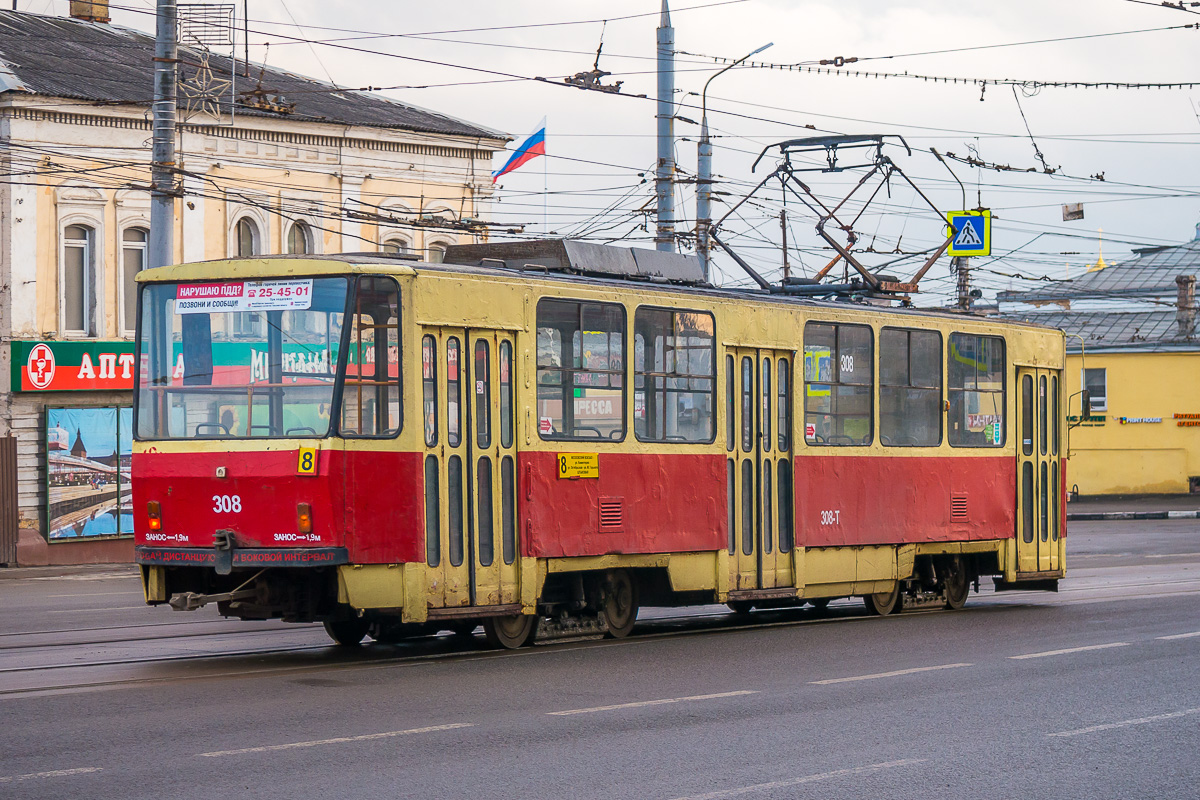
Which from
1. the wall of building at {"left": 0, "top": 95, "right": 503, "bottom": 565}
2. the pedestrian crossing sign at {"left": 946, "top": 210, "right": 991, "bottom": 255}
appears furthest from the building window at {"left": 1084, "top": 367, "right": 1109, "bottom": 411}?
the wall of building at {"left": 0, "top": 95, "right": 503, "bottom": 565}

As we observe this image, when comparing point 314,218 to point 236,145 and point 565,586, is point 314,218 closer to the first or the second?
point 236,145

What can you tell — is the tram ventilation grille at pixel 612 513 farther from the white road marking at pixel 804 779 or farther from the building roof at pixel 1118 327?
the building roof at pixel 1118 327

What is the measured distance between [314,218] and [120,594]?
13.8 meters

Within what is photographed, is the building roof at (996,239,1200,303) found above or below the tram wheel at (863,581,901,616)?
above

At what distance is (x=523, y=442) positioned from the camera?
13.0 meters

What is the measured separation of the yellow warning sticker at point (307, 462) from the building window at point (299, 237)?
71.4 ft

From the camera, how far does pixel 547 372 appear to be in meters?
13.3

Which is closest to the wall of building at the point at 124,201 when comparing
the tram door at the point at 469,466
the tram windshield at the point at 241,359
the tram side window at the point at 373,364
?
the tram door at the point at 469,466

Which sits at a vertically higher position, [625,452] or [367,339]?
[367,339]

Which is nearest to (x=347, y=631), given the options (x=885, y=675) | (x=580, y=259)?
(x=580, y=259)

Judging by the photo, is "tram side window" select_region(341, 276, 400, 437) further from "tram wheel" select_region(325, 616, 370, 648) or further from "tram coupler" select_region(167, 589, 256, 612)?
"tram wheel" select_region(325, 616, 370, 648)

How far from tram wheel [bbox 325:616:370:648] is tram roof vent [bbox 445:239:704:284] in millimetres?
3163

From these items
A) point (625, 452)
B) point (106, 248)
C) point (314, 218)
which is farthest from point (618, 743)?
point (314, 218)

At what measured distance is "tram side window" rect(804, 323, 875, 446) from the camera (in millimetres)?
16031
